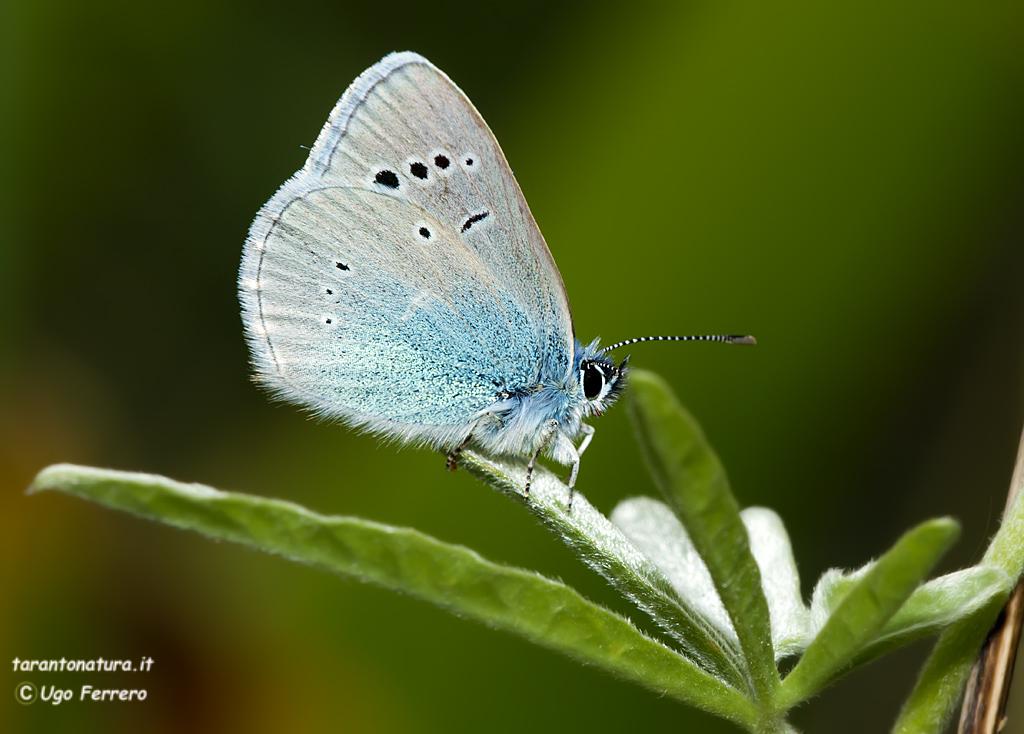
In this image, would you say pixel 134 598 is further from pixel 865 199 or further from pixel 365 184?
pixel 865 199

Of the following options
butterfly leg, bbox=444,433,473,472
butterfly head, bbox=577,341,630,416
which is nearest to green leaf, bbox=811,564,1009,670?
butterfly leg, bbox=444,433,473,472

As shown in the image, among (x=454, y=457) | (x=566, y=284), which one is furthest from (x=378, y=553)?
(x=566, y=284)

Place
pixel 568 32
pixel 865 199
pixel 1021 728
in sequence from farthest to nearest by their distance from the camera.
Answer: pixel 568 32, pixel 865 199, pixel 1021 728

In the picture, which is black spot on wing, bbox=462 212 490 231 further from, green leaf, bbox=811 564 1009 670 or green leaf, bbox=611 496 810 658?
green leaf, bbox=811 564 1009 670

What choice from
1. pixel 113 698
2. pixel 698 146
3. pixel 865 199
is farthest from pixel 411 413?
pixel 865 199

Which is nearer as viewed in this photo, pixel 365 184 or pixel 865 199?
pixel 365 184
